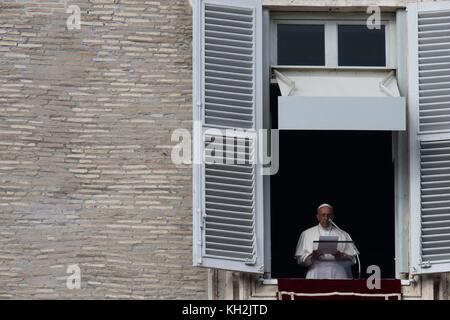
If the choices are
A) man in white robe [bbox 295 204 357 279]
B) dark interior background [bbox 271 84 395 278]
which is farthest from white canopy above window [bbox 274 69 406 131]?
man in white robe [bbox 295 204 357 279]

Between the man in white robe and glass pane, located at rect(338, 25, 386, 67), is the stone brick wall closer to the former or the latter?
the man in white robe

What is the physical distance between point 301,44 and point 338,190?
1.40m

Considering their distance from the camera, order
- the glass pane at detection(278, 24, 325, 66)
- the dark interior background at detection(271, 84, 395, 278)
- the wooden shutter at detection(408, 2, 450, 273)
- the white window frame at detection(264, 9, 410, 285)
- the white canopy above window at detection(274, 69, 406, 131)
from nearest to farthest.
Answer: the white canopy above window at detection(274, 69, 406, 131)
the wooden shutter at detection(408, 2, 450, 273)
the white window frame at detection(264, 9, 410, 285)
the glass pane at detection(278, 24, 325, 66)
the dark interior background at detection(271, 84, 395, 278)

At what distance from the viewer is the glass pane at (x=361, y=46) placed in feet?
116

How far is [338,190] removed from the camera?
36188mm

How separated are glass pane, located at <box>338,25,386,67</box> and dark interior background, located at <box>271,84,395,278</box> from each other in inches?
22.6

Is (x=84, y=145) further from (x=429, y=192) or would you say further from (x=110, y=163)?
(x=429, y=192)

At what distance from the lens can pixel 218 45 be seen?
34969 mm

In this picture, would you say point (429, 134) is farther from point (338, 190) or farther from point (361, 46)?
point (338, 190)

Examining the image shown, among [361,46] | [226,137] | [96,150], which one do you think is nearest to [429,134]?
[361,46]

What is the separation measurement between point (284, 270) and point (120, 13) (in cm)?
215

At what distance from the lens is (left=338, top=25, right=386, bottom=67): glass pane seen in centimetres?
3528

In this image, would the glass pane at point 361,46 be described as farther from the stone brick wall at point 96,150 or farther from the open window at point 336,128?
the stone brick wall at point 96,150
